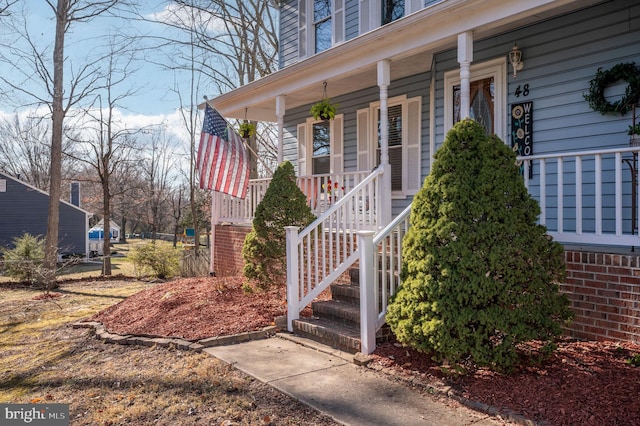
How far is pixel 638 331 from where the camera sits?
4.39 m

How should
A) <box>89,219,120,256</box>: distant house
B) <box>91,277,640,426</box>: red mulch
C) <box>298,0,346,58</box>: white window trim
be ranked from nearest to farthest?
<box>91,277,640,426</box>: red mulch, <box>298,0,346,58</box>: white window trim, <box>89,219,120,256</box>: distant house

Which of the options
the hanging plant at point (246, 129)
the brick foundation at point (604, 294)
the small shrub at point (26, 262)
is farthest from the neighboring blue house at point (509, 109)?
the small shrub at point (26, 262)

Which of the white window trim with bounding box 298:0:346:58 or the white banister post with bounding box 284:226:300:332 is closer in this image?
the white banister post with bounding box 284:226:300:332

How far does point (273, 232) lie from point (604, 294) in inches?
167

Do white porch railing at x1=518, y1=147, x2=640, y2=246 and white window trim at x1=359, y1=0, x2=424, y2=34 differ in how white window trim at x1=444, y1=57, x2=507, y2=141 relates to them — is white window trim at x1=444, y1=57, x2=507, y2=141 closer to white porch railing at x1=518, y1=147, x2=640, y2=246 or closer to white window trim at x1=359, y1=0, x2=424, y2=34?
white porch railing at x1=518, y1=147, x2=640, y2=246

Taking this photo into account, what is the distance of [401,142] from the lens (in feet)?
30.1

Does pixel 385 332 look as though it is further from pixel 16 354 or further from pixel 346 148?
pixel 346 148

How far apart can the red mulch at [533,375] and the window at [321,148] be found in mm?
5110

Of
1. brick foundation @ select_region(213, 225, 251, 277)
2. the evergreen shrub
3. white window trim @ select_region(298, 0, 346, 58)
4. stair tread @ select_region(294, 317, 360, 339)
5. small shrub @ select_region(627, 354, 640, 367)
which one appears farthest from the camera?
white window trim @ select_region(298, 0, 346, 58)

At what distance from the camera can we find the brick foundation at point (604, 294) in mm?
4410

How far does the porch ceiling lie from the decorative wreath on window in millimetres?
922

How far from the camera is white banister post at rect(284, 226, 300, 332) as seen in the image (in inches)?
238

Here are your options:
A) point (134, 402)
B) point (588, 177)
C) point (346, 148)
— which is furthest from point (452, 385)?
point (346, 148)

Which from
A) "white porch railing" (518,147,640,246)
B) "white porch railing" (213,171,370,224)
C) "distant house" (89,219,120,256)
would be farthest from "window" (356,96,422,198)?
"distant house" (89,219,120,256)
